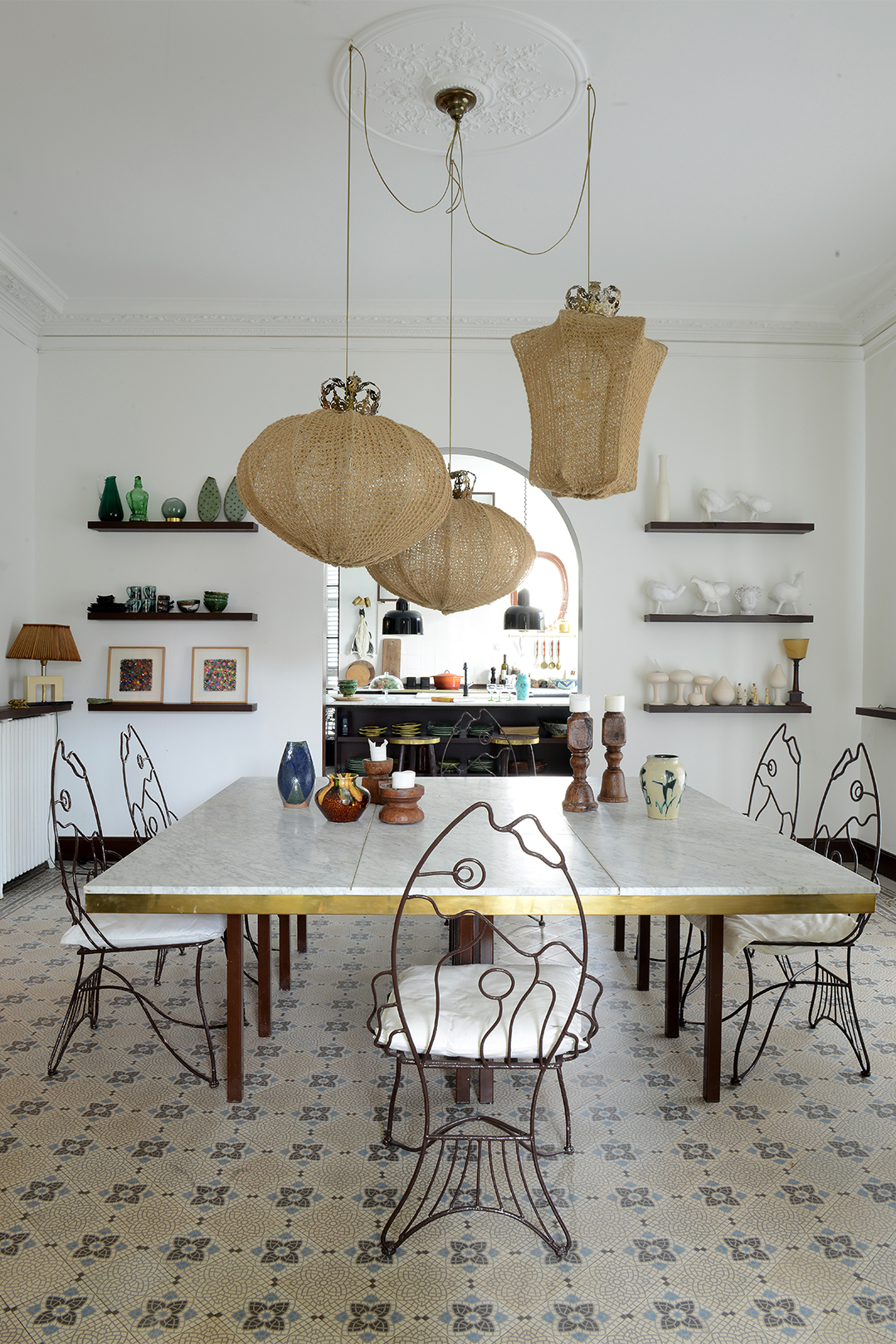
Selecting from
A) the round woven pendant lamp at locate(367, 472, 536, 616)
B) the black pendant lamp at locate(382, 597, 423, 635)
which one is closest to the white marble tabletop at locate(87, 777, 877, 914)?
the round woven pendant lamp at locate(367, 472, 536, 616)

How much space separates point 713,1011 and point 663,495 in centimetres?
326

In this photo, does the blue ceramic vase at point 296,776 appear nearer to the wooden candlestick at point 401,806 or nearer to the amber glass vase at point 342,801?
the amber glass vase at point 342,801

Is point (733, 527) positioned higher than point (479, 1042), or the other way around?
point (733, 527)

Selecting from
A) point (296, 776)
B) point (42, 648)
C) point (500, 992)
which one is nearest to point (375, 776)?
point (296, 776)

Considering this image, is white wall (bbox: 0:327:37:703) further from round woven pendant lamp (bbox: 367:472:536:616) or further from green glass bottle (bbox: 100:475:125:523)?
round woven pendant lamp (bbox: 367:472:536:616)

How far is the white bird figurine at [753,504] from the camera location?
16.3ft

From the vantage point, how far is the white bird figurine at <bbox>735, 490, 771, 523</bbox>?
16.3 ft

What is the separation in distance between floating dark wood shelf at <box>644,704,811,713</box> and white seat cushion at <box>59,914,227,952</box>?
3.06 metres

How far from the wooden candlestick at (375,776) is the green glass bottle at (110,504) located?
8.84 ft

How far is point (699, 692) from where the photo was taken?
5074 mm

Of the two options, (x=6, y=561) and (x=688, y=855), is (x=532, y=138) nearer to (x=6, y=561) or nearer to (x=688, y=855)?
(x=688, y=855)

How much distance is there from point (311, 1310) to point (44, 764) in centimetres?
383

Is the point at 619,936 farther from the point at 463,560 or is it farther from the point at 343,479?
the point at 343,479

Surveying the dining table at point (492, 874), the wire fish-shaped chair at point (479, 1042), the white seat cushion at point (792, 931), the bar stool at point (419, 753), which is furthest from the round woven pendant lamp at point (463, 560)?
the bar stool at point (419, 753)
